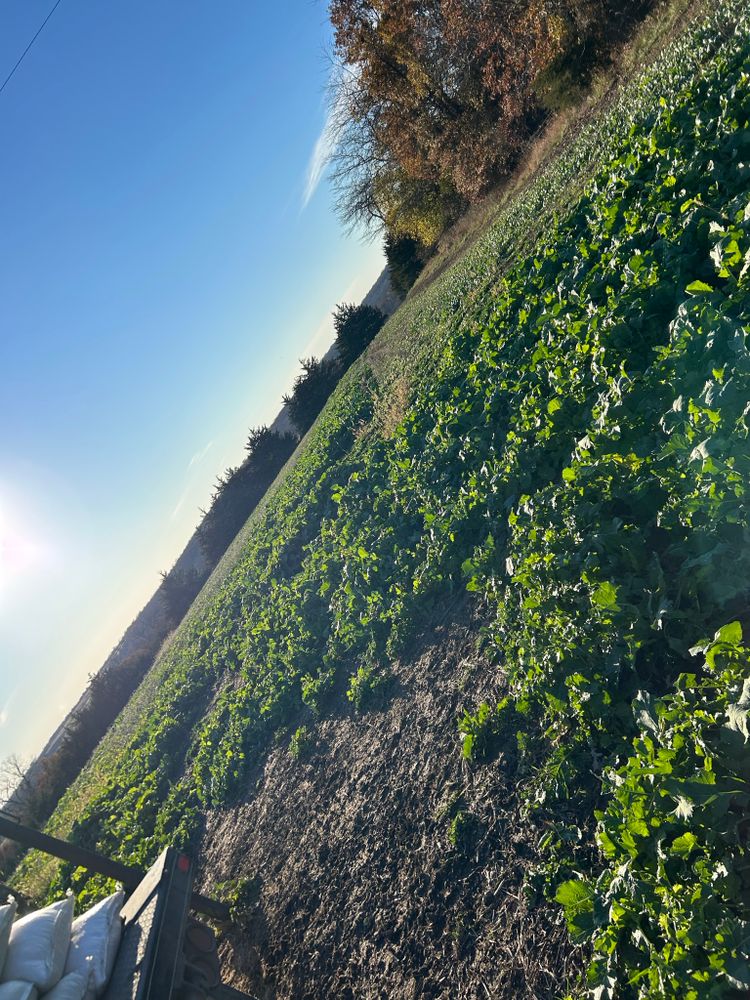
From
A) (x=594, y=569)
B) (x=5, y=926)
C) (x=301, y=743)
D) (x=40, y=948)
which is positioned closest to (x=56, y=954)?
(x=40, y=948)

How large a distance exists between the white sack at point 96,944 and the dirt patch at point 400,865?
1.73 metres

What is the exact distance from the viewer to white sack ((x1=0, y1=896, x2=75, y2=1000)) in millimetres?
4480

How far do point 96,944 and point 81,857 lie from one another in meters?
1.85

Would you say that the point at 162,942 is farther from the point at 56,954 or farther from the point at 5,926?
the point at 5,926

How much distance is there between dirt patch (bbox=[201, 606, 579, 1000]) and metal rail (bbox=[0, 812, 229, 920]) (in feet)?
1.27

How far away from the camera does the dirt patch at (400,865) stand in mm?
4473

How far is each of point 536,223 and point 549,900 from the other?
14629mm

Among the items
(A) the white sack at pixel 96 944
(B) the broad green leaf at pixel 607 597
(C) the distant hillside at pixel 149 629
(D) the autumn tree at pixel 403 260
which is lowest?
(C) the distant hillside at pixel 149 629

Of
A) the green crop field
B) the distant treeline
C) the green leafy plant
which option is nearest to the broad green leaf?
the green crop field

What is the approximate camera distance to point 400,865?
18.2 ft

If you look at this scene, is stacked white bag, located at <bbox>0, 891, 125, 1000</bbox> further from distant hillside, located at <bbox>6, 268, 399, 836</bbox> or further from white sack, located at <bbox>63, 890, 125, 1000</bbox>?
distant hillside, located at <bbox>6, 268, 399, 836</bbox>

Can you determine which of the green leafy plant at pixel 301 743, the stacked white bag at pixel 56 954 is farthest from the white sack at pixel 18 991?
the green leafy plant at pixel 301 743

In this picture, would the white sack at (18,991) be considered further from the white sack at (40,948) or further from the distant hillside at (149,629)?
the distant hillside at (149,629)

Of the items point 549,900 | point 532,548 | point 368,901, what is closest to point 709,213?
point 532,548
